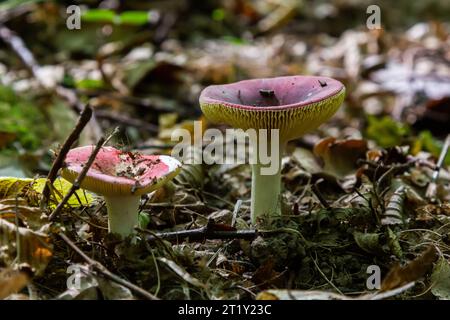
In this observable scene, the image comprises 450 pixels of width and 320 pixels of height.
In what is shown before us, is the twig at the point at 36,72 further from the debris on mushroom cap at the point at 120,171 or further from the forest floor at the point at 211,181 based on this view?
the debris on mushroom cap at the point at 120,171

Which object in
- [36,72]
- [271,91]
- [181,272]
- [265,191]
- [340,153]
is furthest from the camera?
[36,72]

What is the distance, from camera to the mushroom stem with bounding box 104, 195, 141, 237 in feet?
5.76

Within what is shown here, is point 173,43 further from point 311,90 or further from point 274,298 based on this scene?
point 274,298

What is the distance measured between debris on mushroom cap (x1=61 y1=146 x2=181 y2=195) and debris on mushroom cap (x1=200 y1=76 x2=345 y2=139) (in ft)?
1.02

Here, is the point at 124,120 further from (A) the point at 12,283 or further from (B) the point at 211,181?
(A) the point at 12,283

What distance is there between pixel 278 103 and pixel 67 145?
0.98m

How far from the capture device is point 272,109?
1.86 metres

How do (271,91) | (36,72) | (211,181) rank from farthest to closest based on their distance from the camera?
1. (36,72)
2. (211,181)
3. (271,91)

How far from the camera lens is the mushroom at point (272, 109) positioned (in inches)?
74.7

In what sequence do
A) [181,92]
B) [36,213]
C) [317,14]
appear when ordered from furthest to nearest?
[317,14]
[181,92]
[36,213]

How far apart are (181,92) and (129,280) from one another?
3.15m

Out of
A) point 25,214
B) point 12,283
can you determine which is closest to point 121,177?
point 25,214

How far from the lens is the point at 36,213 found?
5.41 ft

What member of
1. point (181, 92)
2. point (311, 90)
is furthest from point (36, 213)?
point (181, 92)
